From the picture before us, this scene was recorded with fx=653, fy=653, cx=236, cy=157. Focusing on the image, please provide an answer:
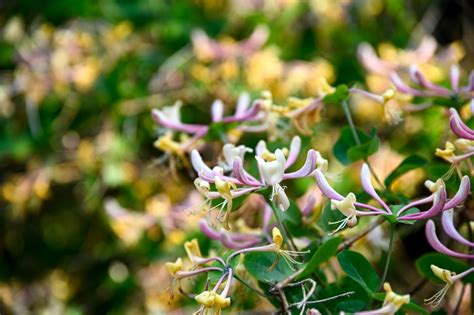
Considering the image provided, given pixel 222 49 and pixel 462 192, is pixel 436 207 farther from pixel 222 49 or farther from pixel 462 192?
pixel 222 49

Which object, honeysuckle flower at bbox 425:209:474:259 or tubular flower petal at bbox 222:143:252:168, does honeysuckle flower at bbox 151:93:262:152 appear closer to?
tubular flower petal at bbox 222:143:252:168

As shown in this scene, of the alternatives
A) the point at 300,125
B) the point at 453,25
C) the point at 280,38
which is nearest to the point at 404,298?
the point at 300,125

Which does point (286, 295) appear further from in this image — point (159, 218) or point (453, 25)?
point (453, 25)

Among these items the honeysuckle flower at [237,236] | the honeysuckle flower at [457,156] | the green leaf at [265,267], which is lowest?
the honeysuckle flower at [237,236]

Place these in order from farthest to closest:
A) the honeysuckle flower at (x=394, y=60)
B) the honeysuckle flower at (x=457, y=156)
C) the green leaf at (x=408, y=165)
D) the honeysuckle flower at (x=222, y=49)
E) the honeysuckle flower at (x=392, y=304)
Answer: the honeysuckle flower at (x=222, y=49)
the honeysuckle flower at (x=394, y=60)
the green leaf at (x=408, y=165)
the honeysuckle flower at (x=457, y=156)
the honeysuckle flower at (x=392, y=304)

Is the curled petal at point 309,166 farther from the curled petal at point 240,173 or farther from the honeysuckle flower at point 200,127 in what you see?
the honeysuckle flower at point 200,127

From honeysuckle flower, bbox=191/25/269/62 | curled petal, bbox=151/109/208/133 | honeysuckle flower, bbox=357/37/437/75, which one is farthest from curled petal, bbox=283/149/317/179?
honeysuckle flower, bbox=191/25/269/62

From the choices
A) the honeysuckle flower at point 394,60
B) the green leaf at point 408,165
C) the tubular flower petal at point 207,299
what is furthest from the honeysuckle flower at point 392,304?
the honeysuckle flower at point 394,60

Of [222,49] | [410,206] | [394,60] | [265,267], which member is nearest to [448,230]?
[410,206]
